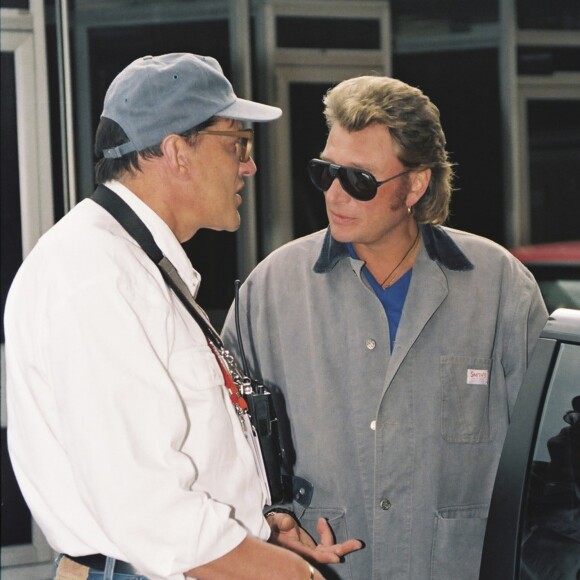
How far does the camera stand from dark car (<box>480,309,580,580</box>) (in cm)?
175

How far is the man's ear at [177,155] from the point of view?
5.54 ft

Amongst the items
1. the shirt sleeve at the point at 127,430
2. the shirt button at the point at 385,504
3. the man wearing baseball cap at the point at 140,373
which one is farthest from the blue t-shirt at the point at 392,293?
the shirt sleeve at the point at 127,430

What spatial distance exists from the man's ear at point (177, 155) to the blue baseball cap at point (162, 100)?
0.5 inches

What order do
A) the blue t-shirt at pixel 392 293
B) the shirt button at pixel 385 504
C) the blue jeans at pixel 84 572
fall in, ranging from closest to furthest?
the blue jeans at pixel 84 572 → the shirt button at pixel 385 504 → the blue t-shirt at pixel 392 293

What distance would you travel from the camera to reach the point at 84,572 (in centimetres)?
160

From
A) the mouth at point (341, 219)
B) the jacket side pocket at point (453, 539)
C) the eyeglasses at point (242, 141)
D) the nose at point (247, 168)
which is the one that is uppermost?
the eyeglasses at point (242, 141)

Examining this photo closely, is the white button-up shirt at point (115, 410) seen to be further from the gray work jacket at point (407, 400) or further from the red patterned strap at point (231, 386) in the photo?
the gray work jacket at point (407, 400)

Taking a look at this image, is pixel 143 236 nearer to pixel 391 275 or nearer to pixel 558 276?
pixel 391 275

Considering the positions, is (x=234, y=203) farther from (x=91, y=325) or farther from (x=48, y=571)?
(x=48, y=571)

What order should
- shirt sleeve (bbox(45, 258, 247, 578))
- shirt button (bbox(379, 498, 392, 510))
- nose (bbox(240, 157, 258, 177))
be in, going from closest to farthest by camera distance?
shirt sleeve (bbox(45, 258, 247, 578))
nose (bbox(240, 157, 258, 177))
shirt button (bbox(379, 498, 392, 510))

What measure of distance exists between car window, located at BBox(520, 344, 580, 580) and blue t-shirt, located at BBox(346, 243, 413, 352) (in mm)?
557

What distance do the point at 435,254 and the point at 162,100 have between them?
33.2 inches

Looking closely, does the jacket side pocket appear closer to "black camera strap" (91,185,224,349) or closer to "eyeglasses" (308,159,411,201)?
"eyeglasses" (308,159,411,201)

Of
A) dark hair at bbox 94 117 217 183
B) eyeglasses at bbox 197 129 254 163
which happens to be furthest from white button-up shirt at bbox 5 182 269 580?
eyeglasses at bbox 197 129 254 163
